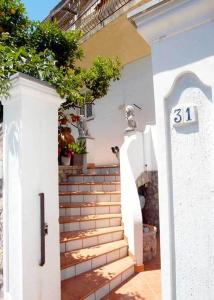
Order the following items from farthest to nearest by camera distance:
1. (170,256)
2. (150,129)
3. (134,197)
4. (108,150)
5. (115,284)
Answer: (108,150), (150,129), (134,197), (115,284), (170,256)

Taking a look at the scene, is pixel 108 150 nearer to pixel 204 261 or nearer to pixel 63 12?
pixel 63 12

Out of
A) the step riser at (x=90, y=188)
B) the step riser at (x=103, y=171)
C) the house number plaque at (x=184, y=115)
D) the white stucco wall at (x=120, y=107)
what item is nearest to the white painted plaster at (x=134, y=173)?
the step riser at (x=90, y=188)

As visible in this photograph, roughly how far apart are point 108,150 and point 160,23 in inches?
367

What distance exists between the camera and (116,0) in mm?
9188

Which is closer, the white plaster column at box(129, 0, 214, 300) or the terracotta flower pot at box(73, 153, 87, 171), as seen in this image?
the white plaster column at box(129, 0, 214, 300)

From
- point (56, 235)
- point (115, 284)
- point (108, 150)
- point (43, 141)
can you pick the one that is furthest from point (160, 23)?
point (108, 150)

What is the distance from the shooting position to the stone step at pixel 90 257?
4.67 meters

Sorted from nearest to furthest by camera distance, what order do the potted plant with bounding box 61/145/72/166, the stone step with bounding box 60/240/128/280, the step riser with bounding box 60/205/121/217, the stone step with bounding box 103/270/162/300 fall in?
the stone step with bounding box 103/270/162/300 → the stone step with bounding box 60/240/128/280 → the step riser with bounding box 60/205/121/217 → the potted plant with bounding box 61/145/72/166

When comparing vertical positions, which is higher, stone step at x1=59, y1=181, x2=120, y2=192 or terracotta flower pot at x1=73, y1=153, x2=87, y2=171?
terracotta flower pot at x1=73, y1=153, x2=87, y2=171

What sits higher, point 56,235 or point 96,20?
point 96,20

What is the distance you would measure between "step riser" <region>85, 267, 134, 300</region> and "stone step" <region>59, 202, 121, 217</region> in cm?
141

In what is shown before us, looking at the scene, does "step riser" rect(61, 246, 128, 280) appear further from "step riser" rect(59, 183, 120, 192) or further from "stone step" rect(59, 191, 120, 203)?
"step riser" rect(59, 183, 120, 192)

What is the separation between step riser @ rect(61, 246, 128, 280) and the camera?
464 cm

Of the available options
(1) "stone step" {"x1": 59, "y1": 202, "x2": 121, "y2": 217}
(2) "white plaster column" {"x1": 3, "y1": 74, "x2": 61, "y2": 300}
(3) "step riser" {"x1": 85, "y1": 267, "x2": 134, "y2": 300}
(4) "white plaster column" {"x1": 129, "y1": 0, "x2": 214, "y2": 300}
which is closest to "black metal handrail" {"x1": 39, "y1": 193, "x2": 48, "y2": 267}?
(2) "white plaster column" {"x1": 3, "y1": 74, "x2": 61, "y2": 300}
